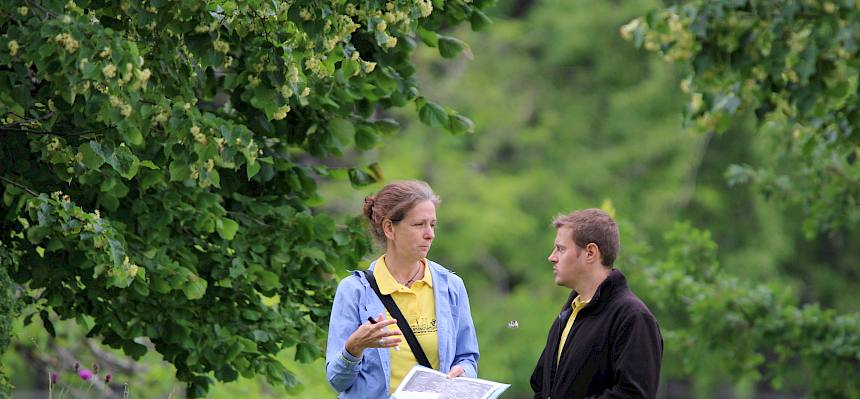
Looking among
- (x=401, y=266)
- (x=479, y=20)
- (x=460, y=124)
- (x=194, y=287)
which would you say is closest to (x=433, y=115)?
(x=460, y=124)

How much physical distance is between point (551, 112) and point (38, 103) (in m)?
22.3

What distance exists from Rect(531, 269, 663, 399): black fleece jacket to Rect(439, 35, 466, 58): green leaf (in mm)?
2608

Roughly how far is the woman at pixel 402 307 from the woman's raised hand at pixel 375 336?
9cm

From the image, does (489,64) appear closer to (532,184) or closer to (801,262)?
(532,184)

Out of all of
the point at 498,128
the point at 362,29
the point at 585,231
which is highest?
the point at 498,128

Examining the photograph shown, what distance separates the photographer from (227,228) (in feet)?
20.4

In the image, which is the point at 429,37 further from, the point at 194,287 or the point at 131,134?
the point at 131,134

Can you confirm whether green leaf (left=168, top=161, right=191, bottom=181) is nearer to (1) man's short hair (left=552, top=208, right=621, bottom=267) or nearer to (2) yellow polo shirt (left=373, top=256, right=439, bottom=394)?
(2) yellow polo shirt (left=373, top=256, right=439, bottom=394)

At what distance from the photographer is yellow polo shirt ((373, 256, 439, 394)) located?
15.3 ft

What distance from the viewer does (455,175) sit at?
26594 mm

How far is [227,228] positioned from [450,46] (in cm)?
164

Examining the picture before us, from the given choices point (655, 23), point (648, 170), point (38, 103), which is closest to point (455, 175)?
point (648, 170)

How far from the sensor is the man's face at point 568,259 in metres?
4.73

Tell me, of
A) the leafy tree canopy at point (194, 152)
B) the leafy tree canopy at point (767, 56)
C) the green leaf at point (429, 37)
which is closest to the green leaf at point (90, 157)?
the leafy tree canopy at point (194, 152)
